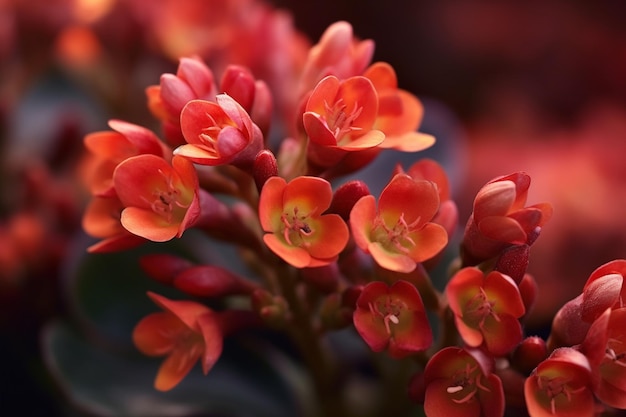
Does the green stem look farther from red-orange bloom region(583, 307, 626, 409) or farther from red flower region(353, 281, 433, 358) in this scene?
red-orange bloom region(583, 307, 626, 409)

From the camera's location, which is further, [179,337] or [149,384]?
[149,384]

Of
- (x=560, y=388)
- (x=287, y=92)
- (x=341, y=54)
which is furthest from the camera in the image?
(x=287, y=92)

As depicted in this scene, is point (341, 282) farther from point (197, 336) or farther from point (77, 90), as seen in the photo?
point (77, 90)

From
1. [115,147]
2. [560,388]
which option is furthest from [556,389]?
[115,147]

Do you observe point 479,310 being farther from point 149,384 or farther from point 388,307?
point 149,384

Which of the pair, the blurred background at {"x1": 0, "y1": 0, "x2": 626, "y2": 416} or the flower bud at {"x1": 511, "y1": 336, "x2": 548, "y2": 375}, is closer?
the flower bud at {"x1": 511, "y1": 336, "x2": 548, "y2": 375}

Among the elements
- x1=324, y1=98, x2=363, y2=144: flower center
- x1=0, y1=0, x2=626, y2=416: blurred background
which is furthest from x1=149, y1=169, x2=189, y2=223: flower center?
x1=0, y1=0, x2=626, y2=416: blurred background

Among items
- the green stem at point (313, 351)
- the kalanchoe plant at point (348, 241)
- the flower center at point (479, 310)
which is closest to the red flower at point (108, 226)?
the kalanchoe plant at point (348, 241)
